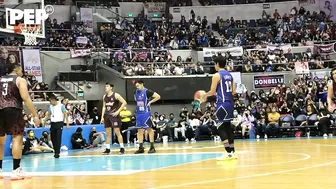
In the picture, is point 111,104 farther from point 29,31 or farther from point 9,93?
point 29,31

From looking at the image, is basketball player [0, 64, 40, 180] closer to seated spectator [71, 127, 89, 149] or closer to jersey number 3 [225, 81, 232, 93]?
jersey number 3 [225, 81, 232, 93]

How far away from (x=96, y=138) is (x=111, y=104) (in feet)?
19.9

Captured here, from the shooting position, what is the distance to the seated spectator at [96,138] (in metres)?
18.8

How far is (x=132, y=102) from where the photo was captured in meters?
26.8

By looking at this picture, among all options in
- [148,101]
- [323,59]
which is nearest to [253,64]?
[323,59]

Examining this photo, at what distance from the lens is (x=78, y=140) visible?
18.0 meters

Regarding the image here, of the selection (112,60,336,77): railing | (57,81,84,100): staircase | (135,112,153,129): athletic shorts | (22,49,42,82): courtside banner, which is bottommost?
(135,112,153,129): athletic shorts

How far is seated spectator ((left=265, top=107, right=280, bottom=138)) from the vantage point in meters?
20.8

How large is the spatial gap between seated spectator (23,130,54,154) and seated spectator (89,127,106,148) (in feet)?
8.60

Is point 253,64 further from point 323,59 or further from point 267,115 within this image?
point 267,115

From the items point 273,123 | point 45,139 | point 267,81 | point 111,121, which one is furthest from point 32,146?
point 267,81

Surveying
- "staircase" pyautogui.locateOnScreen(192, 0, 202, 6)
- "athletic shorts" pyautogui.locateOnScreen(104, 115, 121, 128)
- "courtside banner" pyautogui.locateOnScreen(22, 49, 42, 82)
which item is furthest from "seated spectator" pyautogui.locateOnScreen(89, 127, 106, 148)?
"staircase" pyautogui.locateOnScreen(192, 0, 202, 6)

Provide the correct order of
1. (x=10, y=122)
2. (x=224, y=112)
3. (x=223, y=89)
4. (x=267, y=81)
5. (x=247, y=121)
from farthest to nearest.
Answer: (x=267, y=81) < (x=247, y=121) < (x=223, y=89) < (x=224, y=112) < (x=10, y=122)

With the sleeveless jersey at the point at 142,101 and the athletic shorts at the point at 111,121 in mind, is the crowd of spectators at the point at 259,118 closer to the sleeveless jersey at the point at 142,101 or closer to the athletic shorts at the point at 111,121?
the athletic shorts at the point at 111,121
